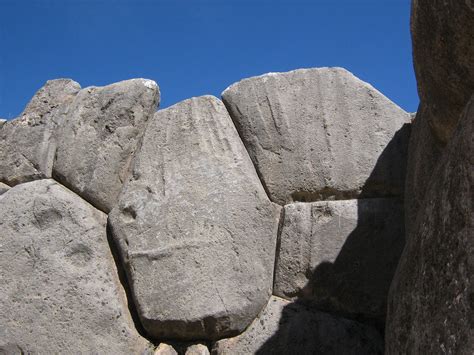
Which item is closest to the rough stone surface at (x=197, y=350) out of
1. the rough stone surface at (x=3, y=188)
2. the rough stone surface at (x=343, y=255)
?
the rough stone surface at (x=343, y=255)

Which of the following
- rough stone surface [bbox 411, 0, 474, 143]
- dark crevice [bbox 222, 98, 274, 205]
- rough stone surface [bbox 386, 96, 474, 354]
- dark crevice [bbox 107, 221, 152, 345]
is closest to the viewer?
rough stone surface [bbox 386, 96, 474, 354]

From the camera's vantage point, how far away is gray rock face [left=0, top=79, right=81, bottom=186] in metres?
3.33

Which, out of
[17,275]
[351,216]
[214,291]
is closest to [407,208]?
[351,216]

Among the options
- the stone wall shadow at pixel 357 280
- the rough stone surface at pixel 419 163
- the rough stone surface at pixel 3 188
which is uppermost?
the rough stone surface at pixel 419 163

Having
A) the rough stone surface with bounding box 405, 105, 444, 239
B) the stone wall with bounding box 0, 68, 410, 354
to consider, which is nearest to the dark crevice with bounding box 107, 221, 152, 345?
the stone wall with bounding box 0, 68, 410, 354

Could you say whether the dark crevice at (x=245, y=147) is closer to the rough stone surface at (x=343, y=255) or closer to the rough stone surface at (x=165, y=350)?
the rough stone surface at (x=343, y=255)

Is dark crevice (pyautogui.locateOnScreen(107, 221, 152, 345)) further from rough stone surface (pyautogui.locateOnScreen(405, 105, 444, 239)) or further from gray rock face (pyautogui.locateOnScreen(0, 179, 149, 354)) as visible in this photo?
rough stone surface (pyautogui.locateOnScreen(405, 105, 444, 239))

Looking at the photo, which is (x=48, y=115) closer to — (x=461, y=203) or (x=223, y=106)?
(x=223, y=106)

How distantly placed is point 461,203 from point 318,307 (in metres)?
1.55

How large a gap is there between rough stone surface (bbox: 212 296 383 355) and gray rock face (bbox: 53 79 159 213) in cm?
91

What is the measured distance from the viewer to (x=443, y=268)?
5.06ft

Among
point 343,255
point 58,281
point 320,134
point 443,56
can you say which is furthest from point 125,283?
point 443,56

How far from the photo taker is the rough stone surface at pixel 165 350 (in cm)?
291

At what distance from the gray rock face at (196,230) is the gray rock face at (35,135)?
0.48 meters
